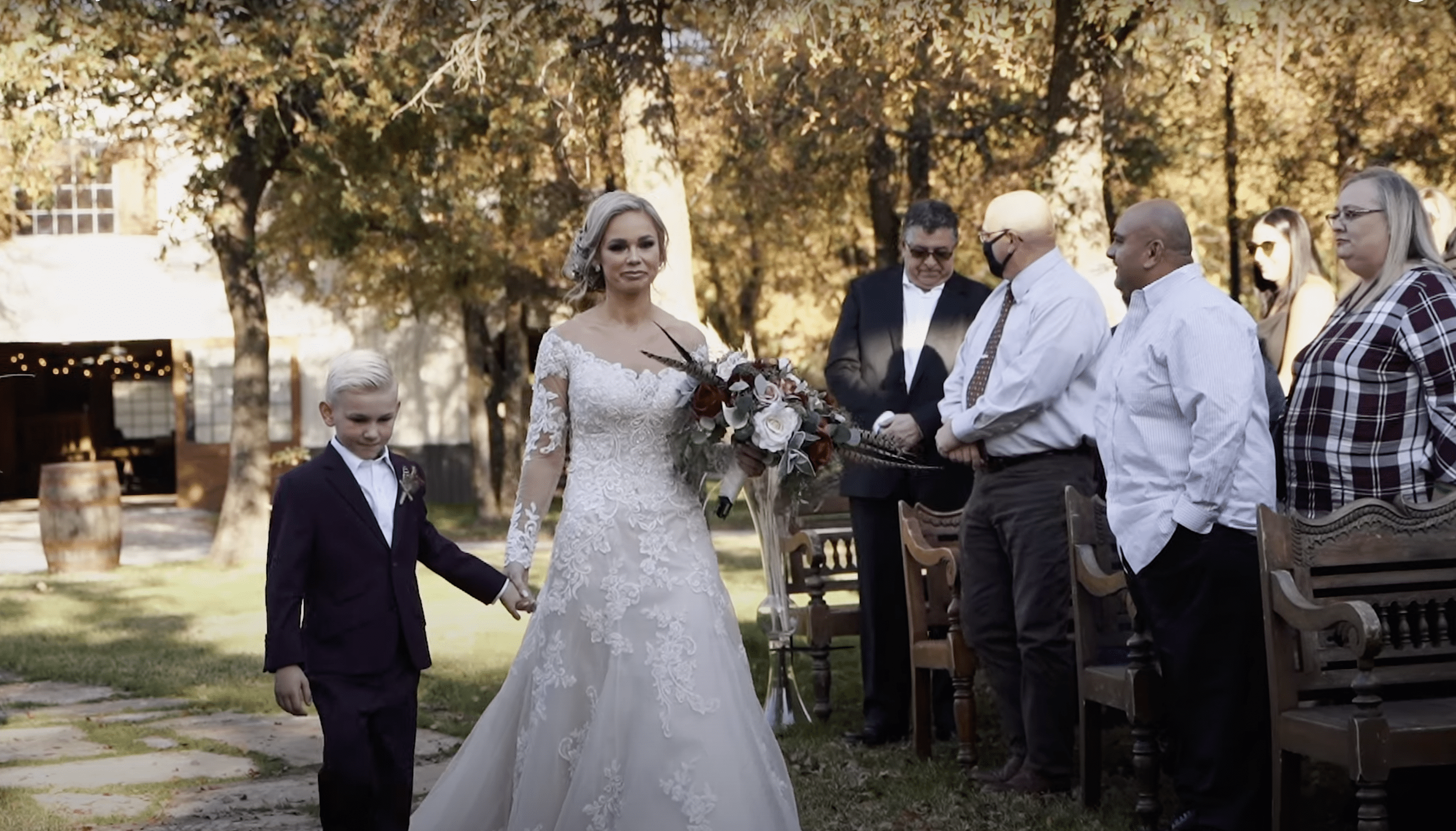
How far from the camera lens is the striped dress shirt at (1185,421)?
6145 mm

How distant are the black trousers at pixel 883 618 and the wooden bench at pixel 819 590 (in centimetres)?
36

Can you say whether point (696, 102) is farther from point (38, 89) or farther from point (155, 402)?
point (155, 402)

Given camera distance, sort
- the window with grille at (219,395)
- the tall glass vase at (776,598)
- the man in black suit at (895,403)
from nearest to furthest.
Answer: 1. the man in black suit at (895,403)
2. the tall glass vase at (776,598)
3. the window with grille at (219,395)

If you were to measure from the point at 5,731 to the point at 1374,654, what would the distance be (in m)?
7.47

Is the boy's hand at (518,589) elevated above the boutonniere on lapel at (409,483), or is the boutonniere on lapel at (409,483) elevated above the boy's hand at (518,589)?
the boutonniere on lapel at (409,483)

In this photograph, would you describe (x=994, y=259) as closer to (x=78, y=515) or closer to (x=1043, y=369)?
(x=1043, y=369)

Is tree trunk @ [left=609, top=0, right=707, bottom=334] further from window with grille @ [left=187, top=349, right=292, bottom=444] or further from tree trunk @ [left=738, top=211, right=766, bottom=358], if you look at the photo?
window with grille @ [left=187, top=349, right=292, bottom=444]

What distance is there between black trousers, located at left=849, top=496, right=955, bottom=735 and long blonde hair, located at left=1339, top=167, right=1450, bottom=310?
10.7 feet

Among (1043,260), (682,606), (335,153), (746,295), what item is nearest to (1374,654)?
(682,606)

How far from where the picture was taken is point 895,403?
8891 millimetres

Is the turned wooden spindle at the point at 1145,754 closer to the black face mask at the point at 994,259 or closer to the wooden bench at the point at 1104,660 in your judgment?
the wooden bench at the point at 1104,660

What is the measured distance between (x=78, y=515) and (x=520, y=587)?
1586 centimetres

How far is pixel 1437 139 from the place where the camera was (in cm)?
2381

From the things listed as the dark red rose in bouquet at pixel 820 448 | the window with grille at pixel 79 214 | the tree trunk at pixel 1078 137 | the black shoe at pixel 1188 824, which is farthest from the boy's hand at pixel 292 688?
the window with grille at pixel 79 214
